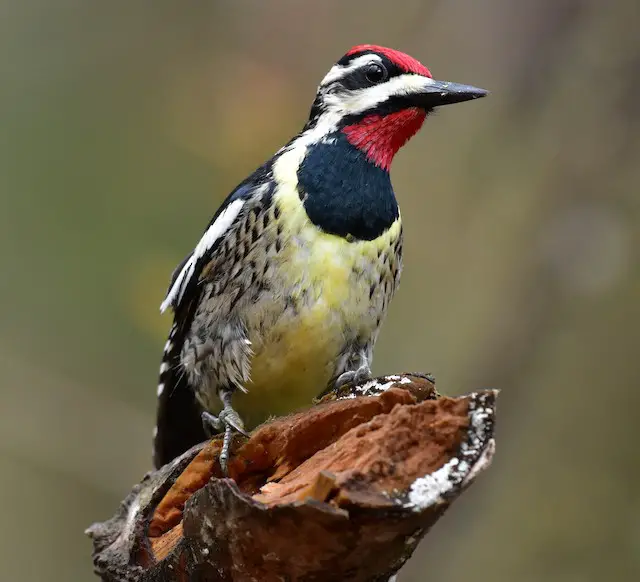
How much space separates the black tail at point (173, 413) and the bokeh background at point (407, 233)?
0.65 meters

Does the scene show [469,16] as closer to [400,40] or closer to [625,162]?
[400,40]

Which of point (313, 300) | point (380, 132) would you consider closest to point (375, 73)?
point (380, 132)

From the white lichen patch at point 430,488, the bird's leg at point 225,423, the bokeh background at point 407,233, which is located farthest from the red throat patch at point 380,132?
the white lichen patch at point 430,488

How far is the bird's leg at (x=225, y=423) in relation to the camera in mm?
2164

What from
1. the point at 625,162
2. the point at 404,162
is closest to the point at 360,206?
the point at 625,162

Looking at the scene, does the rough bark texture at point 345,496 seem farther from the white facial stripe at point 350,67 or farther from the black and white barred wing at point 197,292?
the white facial stripe at point 350,67

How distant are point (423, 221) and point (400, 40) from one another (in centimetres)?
85

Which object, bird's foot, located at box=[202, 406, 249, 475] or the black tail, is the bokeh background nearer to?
the black tail

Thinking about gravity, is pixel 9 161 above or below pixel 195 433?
above

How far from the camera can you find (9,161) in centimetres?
521

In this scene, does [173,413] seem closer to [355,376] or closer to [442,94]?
[355,376]

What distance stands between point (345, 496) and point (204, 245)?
1.48 m

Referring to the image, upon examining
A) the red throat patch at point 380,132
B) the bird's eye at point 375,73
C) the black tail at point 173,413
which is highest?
the bird's eye at point 375,73

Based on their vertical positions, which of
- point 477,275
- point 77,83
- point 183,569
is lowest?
point 183,569
